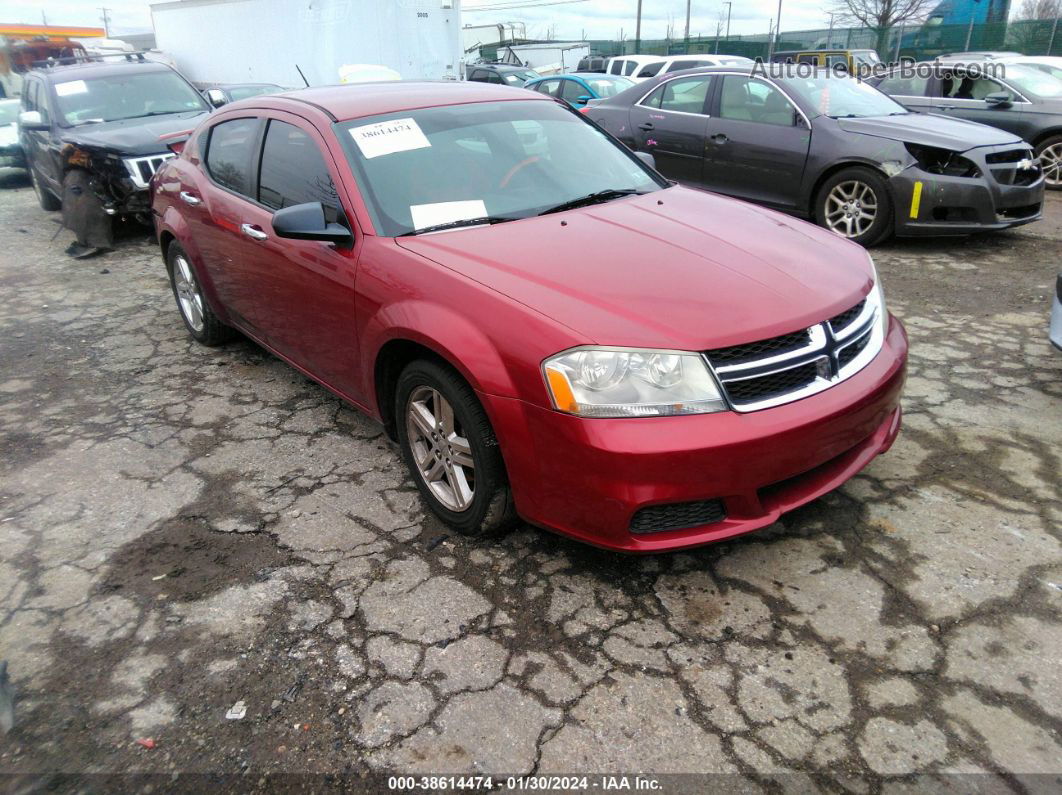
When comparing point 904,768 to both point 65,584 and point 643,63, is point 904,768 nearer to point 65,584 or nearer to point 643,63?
point 65,584

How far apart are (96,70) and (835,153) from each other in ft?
27.2

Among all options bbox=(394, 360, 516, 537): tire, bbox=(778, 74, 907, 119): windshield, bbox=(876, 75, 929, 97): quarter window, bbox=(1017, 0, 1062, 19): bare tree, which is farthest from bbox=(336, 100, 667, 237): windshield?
bbox=(1017, 0, 1062, 19): bare tree

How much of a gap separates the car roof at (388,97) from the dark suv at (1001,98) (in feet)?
25.2

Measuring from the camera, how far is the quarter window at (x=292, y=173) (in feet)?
10.9

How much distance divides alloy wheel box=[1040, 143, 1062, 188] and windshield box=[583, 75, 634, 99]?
6.75 metres

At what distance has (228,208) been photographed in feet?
13.5

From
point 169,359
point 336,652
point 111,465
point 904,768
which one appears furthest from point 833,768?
point 169,359

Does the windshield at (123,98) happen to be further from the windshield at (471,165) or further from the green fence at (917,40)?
the green fence at (917,40)

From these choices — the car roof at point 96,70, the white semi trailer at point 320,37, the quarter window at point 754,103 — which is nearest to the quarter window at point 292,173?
the quarter window at point 754,103

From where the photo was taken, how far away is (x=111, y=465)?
371 cm

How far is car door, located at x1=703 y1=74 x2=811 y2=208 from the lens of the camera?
7.04m

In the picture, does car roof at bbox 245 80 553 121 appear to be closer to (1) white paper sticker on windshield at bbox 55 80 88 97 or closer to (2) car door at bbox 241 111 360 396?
(2) car door at bbox 241 111 360 396

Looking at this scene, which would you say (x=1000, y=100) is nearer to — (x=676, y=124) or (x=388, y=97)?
(x=676, y=124)

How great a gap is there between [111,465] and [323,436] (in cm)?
101
